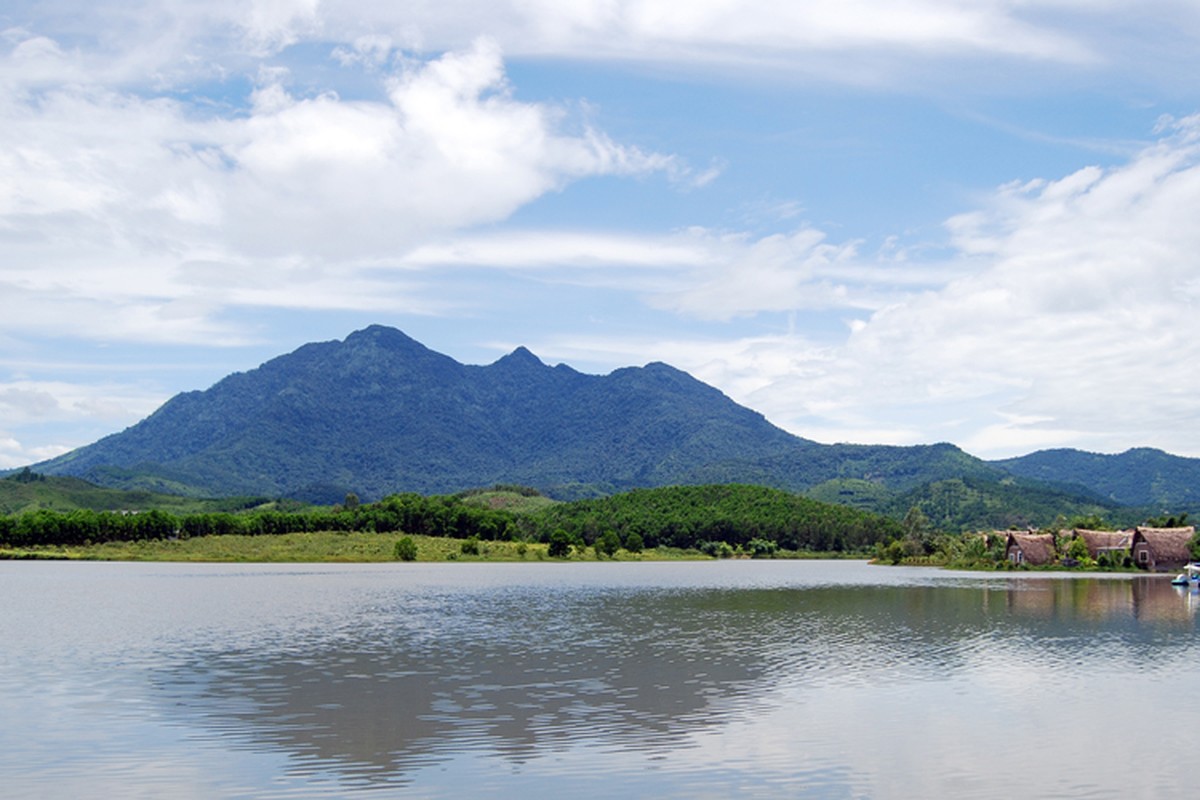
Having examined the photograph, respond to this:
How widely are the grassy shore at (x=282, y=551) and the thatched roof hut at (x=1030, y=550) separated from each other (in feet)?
271

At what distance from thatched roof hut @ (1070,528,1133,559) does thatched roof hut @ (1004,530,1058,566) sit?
13.1ft

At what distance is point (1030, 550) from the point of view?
5413 inches

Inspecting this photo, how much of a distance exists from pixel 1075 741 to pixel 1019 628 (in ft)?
99.8

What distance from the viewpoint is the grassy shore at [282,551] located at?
164m

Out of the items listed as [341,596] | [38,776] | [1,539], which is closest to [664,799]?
[38,776]

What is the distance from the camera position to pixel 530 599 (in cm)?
8088

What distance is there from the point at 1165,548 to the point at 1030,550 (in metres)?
A: 17.0

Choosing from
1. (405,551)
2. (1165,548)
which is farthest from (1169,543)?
(405,551)

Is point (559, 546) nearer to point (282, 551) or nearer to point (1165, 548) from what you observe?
point (282, 551)

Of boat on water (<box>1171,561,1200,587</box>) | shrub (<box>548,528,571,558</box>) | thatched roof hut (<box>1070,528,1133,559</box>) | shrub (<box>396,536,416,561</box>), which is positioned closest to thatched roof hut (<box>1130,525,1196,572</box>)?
thatched roof hut (<box>1070,528,1133,559</box>)

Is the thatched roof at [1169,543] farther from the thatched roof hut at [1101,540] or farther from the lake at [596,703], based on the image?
the lake at [596,703]

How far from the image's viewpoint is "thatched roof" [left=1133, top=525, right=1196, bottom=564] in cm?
12369

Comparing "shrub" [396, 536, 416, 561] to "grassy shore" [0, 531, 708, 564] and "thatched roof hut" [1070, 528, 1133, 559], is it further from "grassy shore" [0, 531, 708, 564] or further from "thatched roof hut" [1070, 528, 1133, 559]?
"thatched roof hut" [1070, 528, 1133, 559]

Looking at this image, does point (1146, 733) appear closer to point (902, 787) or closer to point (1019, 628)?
point (902, 787)
